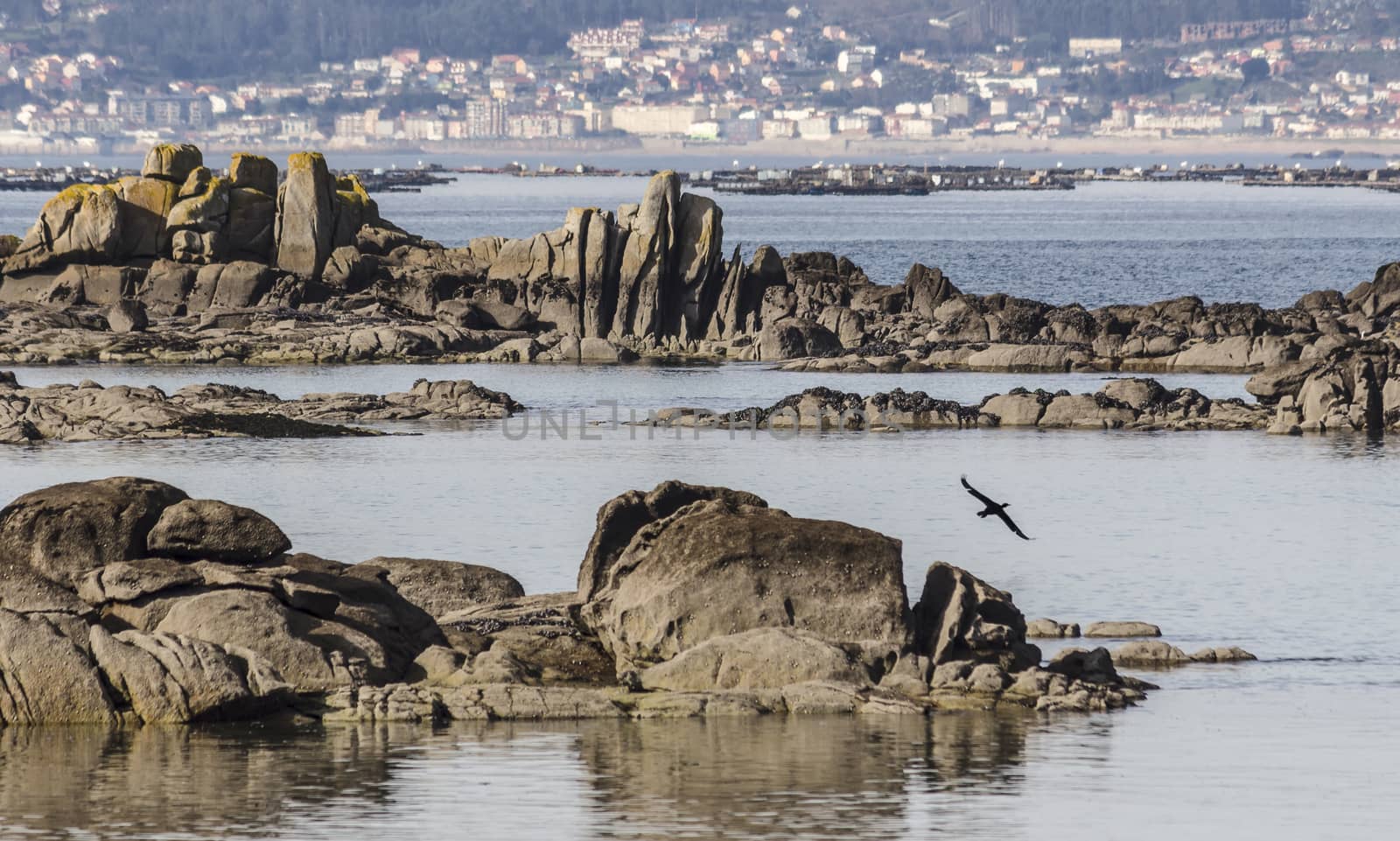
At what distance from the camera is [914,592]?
30641 mm

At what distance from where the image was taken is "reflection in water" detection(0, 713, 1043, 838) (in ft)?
58.8

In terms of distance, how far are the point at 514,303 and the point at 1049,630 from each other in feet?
173

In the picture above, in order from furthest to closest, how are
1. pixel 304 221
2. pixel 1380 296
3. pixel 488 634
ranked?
pixel 304 221, pixel 1380 296, pixel 488 634

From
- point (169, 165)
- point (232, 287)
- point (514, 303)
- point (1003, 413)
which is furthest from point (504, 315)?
point (1003, 413)

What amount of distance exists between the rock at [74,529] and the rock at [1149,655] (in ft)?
36.0

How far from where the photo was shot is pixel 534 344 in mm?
72125

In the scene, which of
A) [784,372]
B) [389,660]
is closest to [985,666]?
[389,660]

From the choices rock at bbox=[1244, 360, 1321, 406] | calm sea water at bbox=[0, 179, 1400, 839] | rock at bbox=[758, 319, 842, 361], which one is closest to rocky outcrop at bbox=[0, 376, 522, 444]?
calm sea water at bbox=[0, 179, 1400, 839]

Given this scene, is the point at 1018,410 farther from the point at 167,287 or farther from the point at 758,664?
the point at 167,287

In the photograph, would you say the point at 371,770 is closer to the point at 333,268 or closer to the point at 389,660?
the point at 389,660

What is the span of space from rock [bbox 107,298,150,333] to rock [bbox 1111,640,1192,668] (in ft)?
171

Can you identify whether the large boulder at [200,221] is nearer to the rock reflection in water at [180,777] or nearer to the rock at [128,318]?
the rock at [128,318]

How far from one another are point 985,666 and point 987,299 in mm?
56650

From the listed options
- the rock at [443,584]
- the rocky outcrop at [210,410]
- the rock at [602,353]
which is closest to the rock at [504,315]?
the rock at [602,353]
